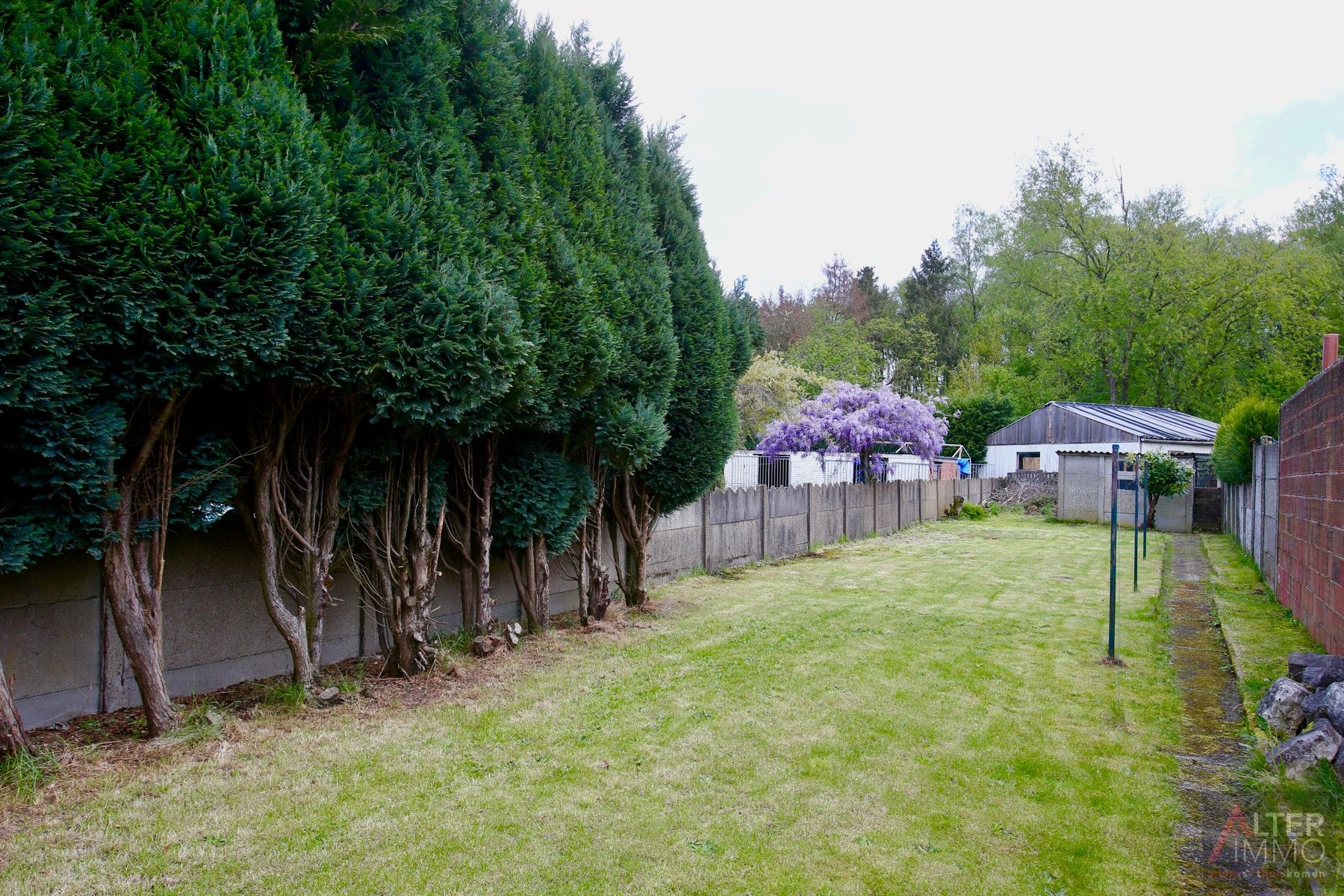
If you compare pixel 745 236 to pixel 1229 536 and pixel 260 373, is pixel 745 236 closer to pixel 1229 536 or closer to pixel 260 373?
pixel 1229 536

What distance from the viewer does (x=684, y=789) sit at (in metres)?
4.02

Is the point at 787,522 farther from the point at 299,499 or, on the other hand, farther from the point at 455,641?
the point at 299,499

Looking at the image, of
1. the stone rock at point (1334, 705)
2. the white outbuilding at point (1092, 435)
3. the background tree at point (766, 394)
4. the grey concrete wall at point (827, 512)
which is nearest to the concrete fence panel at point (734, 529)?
the grey concrete wall at point (827, 512)

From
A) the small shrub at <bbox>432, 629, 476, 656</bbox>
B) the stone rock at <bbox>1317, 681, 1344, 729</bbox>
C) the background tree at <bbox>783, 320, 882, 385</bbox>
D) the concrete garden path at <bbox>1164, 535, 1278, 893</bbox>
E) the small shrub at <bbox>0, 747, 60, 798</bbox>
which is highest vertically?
the background tree at <bbox>783, 320, 882, 385</bbox>

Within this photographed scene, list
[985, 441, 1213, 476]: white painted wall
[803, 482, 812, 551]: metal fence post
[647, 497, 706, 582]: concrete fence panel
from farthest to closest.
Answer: [985, 441, 1213, 476]: white painted wall
[803, 482, 812, 551]: metal fence post
[647, 497, 706, 582]: concrete fence panel

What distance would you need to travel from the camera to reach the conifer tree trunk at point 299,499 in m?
4.79

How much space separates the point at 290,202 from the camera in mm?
3912

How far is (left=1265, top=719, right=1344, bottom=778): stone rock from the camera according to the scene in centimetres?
395

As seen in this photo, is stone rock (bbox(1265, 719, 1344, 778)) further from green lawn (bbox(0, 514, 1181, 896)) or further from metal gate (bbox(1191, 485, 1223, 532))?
metal gate (bbox(1191, 485, 1223, 532))

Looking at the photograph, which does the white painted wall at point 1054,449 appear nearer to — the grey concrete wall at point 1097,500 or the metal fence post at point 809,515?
the grey concrete wall at point 1097,500

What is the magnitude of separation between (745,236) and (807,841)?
42.8 meters

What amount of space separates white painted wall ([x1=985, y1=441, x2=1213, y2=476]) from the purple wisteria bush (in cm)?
612

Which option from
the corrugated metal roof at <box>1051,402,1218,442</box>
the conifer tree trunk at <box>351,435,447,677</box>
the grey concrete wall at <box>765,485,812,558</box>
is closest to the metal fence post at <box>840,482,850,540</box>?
the grey concrete wall at <box>765,485,812,558</box>

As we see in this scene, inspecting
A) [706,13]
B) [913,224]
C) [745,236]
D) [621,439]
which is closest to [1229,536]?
[706,13]
